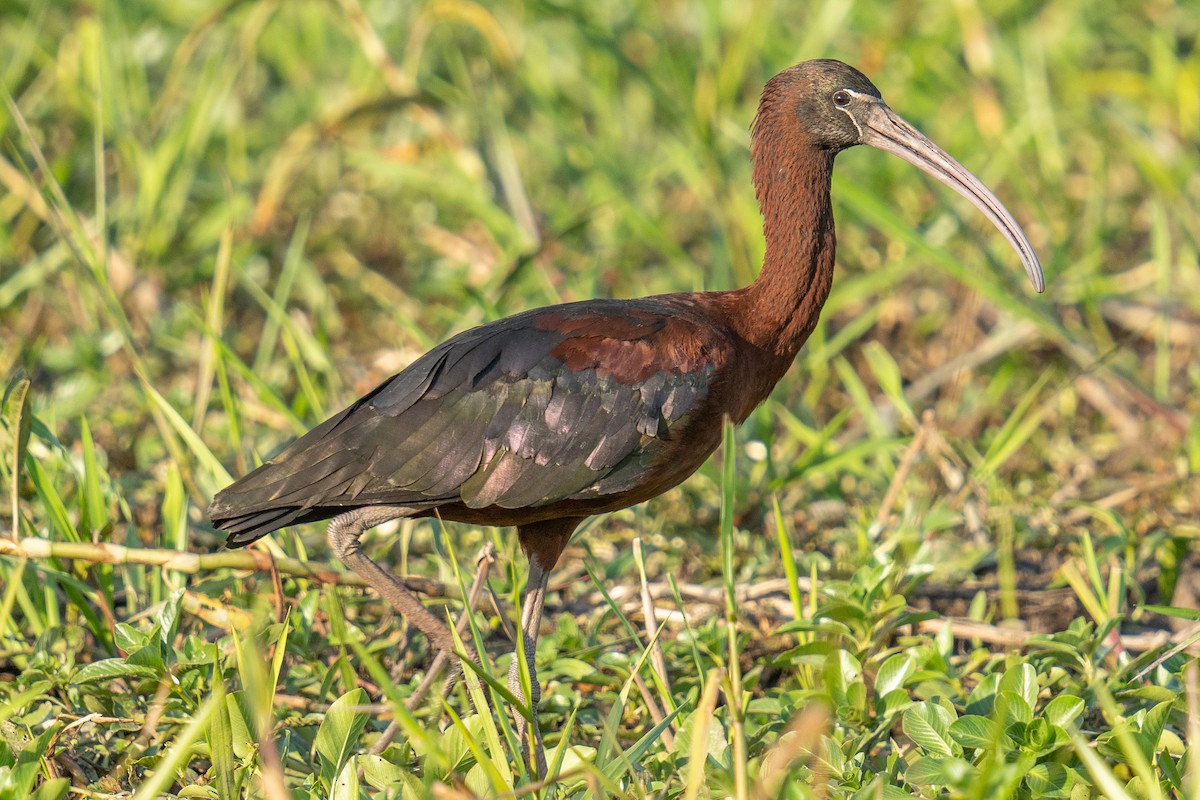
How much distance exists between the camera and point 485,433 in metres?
3.98

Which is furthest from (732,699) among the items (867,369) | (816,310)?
(867,369)

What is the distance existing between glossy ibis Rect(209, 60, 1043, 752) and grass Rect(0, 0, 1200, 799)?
247 mm

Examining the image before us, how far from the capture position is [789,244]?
4270 millimetres

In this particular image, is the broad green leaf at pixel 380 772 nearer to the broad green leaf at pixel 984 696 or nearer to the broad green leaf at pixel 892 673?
the broad green leaf at pixel 892 673

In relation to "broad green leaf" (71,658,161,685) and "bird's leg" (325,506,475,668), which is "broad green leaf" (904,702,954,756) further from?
"broad green leaf" (71,658,161,685)

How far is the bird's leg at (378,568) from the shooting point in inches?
155

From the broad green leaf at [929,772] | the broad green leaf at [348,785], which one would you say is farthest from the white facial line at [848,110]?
the broad green leaf at [348,785]

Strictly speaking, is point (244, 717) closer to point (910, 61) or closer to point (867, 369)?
point (867, 369)

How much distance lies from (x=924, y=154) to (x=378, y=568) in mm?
2076

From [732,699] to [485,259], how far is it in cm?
471

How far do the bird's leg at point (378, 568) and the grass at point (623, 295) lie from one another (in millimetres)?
149

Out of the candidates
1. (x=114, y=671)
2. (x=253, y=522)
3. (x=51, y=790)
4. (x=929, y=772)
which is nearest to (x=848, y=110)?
(x=929, y=772)

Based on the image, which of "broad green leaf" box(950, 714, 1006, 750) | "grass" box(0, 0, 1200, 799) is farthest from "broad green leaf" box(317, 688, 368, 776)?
"broad green leaf" box(950, 714, 1006, 750)

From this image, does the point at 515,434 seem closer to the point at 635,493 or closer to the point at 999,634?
the point at 635,493
